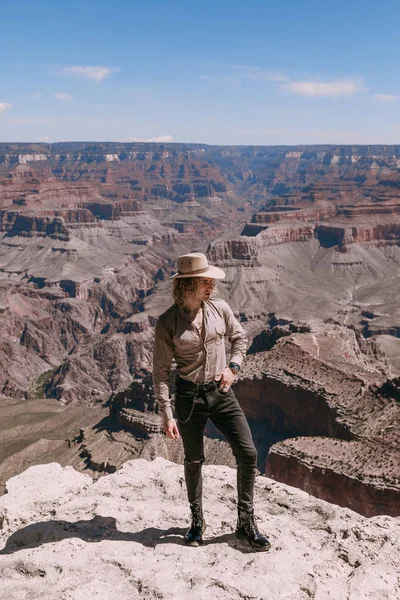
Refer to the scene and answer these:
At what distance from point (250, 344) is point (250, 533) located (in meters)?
65.3

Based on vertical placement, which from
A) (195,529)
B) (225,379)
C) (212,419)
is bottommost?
(195,529)

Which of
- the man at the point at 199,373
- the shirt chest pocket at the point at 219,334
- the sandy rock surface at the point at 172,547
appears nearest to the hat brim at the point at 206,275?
the man at the point at 199,373

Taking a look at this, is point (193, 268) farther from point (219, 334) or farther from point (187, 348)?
point (187, 348)

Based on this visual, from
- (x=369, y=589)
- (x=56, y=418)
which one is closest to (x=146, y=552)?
(x=369, y=589)

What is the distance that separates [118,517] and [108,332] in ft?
377

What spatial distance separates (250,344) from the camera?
72.8 metres

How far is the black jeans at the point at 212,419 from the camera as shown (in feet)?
25.5

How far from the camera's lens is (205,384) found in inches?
305

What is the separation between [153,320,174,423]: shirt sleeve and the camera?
7.79m

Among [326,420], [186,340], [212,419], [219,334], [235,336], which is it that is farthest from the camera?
[326,420]

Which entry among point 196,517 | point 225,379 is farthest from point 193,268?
point 196,517

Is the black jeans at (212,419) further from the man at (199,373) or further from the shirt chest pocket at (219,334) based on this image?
the shirt chest pocket at (219,334)

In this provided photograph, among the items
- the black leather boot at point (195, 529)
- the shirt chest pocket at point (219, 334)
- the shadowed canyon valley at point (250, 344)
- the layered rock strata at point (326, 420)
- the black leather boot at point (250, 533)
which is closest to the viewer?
the black leather boot at point (250, 533)

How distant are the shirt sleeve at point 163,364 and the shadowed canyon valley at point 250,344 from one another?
52.7 feet
